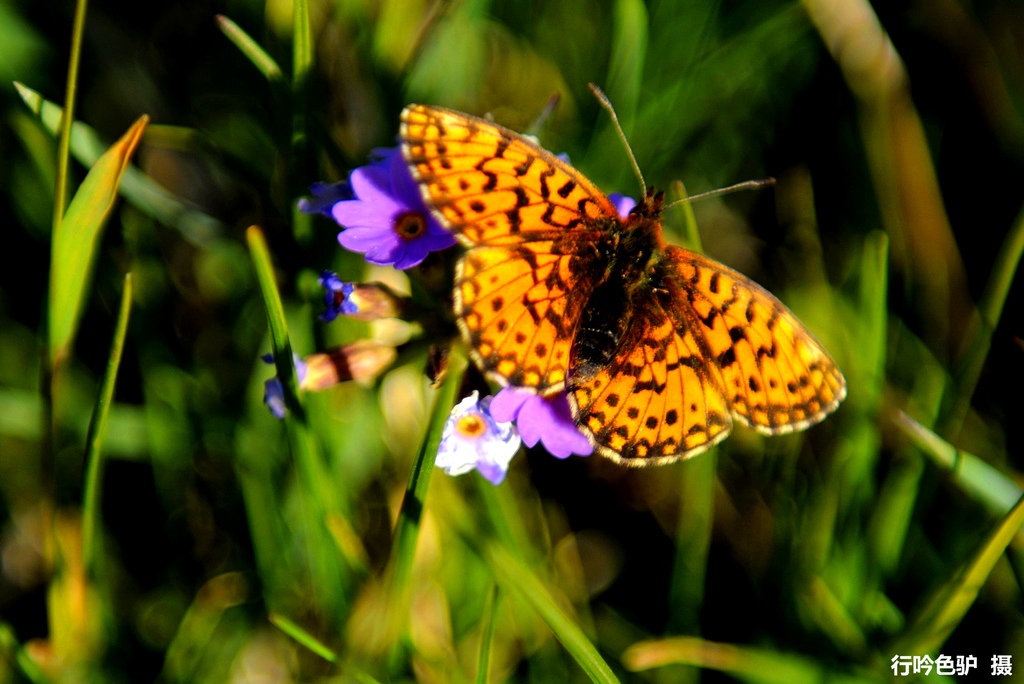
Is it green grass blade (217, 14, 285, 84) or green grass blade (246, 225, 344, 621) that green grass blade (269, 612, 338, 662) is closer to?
green grass blade (246, 225, 344, 621)

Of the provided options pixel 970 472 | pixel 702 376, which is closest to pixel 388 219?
pixel 702 376

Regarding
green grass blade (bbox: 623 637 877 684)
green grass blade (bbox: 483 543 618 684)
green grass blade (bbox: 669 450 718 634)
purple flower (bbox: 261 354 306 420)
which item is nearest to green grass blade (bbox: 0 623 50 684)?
purple flower (bbox: 261 354 306 420)

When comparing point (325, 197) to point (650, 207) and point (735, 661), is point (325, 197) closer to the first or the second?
point (650, 207)

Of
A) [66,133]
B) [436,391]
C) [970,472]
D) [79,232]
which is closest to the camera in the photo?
[66,133]

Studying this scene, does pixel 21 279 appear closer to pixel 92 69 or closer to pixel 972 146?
pixel 92 69

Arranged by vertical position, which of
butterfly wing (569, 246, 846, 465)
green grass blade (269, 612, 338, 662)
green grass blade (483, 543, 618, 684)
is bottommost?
green grass blade (269, 612, 338, 662)

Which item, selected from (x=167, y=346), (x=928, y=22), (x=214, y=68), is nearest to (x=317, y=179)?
(x=167, y=346)
